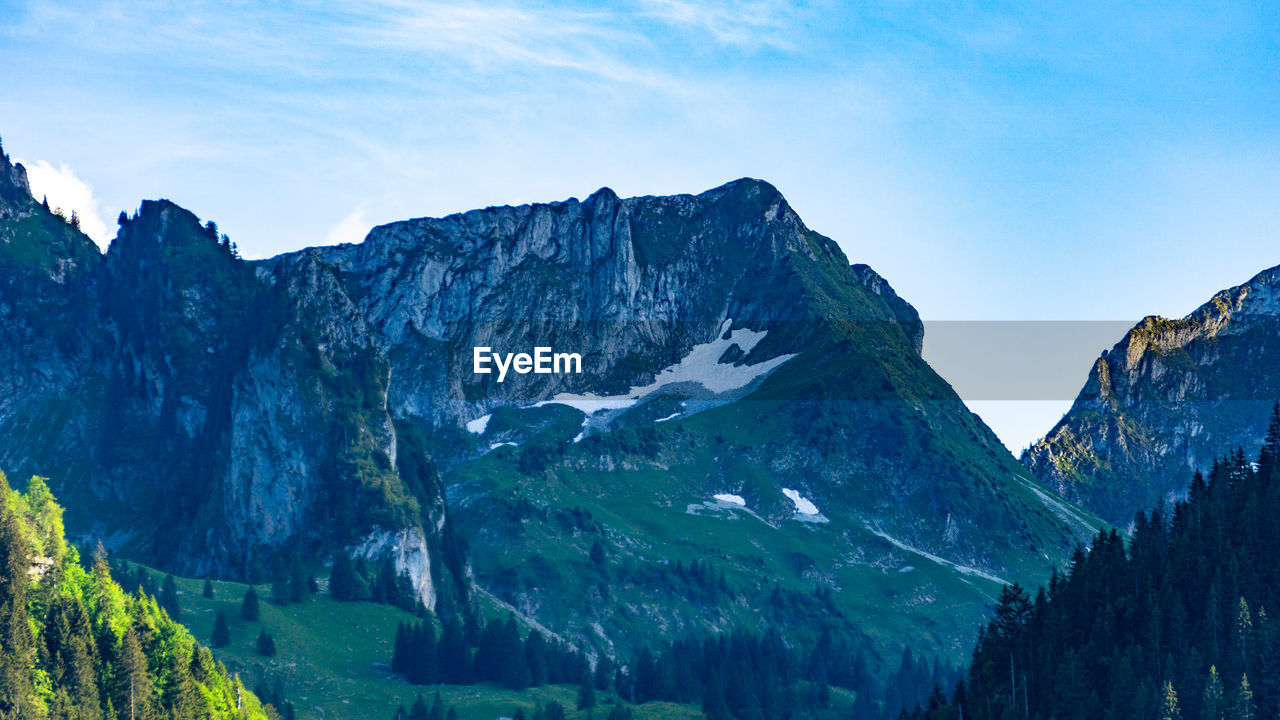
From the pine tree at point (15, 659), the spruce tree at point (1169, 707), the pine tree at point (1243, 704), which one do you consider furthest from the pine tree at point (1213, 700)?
the pine tree at point (15, 659)

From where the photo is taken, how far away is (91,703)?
198 m

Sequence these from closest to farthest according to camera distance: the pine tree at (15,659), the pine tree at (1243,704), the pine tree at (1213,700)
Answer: the pine tree at (1243,704) < the pine tree at (1213,700) < the pine tree at (15,659)

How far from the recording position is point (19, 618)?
19850 cm

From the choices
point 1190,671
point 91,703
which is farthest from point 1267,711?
point 91,703

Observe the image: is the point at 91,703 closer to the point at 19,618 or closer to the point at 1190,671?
the point at 19,618

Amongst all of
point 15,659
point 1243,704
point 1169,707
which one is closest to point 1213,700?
point 1243,704

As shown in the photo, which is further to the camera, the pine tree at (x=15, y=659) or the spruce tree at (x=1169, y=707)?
the pine tree at (x=15, y=659)

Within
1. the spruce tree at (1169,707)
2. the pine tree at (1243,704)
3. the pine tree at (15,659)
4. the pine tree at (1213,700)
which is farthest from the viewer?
the pine tree at (15,659)

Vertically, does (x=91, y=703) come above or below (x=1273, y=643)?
below

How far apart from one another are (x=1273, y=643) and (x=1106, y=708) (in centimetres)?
2043

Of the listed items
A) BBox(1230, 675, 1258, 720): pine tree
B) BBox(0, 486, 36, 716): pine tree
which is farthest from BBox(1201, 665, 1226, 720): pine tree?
BBox(0, 486, 36, 716): pine tree

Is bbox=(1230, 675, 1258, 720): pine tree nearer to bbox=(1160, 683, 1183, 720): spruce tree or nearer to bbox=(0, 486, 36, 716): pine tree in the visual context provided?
bbox=(1160, 683, 1183, 720): spruce tree

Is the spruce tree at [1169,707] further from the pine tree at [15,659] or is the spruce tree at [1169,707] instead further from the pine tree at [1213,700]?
the pine tree at [15,659]

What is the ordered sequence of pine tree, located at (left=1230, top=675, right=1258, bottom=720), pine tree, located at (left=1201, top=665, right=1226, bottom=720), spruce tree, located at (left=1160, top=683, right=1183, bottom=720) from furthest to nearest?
pine tree, located at (left=1201, top=665, right=1226, bottom=720), spruce tree, located at (left=1160, top=683, right=1183, bottom=720), pine tree, located at (left=1230, top=675, right=1258, bottom=720)
